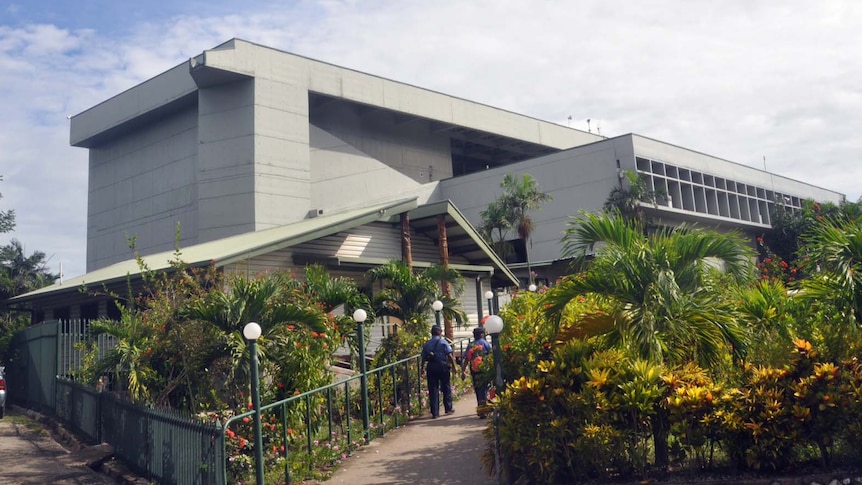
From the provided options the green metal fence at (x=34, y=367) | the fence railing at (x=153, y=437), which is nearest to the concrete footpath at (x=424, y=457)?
the fence railing at (x=153, y=437)

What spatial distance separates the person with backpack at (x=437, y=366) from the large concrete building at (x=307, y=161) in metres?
26.1

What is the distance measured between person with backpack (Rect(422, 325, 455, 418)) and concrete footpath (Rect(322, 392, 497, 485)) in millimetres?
334

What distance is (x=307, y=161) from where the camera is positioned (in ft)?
133

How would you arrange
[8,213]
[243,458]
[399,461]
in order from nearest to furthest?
[243,458]
[399,461]
[8,213]

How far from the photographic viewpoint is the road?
1028 cm

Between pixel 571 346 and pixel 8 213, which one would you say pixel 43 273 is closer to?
pixel 8 213

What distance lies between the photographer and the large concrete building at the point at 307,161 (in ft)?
128

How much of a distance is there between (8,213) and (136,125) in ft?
49.4

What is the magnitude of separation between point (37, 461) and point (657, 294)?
9.29 meters

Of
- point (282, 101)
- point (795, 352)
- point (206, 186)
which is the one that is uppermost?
point (282, 101)

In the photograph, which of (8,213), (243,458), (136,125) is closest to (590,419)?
(243,458)

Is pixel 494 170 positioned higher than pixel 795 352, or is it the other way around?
pixel 494 170

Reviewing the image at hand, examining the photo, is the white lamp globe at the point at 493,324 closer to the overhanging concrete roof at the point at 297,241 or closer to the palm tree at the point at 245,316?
the palm tree at the point at 245,316

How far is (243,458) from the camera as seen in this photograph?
931 cm
